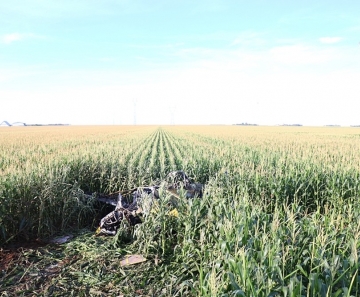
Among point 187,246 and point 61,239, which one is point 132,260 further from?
point 61,239

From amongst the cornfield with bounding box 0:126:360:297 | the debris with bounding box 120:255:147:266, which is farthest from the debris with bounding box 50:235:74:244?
the debris with bounding box 120:255:147:266

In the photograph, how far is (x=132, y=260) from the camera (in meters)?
4.65

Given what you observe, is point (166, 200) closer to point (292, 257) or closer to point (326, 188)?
point (292, 257)

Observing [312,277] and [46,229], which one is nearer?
[312,277]

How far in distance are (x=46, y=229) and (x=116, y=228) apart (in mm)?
1465

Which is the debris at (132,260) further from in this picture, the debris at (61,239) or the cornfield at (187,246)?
the debris at (61,239)

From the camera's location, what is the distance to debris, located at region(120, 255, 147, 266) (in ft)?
15.0

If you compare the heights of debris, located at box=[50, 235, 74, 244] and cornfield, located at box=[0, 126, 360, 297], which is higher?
cornfield, located at box=[0, 126, 360, 297]

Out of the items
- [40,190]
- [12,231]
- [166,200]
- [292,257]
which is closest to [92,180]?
[40,190]

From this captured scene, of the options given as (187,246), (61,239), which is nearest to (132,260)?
(187,246)

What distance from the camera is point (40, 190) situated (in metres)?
6.12

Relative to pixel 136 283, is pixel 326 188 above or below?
above

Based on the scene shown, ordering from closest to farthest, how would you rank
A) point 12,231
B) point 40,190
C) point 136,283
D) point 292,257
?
point 292,257, point 136,283, point 12,231, point 40,190

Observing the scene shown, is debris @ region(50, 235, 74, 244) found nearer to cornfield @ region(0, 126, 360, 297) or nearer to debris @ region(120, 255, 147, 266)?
cornfield @ region(0, 126, 360, 297)
